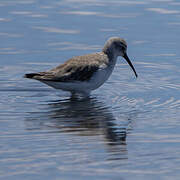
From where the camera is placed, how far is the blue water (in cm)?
848

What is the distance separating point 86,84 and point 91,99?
1.09 feet

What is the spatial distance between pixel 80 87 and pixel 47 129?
9.04ft

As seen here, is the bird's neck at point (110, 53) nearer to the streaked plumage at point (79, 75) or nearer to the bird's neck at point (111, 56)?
the bird's neck at point (111, 56)

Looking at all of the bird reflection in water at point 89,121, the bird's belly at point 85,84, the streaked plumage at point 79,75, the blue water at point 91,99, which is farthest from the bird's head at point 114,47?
the bird reflection in water at point 89,121

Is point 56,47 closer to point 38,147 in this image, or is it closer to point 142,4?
Answer: point 142,4

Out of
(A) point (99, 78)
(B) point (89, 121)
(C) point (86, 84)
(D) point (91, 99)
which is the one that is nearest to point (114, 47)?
(A) point (99, 78)

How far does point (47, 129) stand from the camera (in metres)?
10.1

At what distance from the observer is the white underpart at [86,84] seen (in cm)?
1266

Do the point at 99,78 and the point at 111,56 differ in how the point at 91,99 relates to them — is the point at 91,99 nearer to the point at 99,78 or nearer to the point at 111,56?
the point at 99,78

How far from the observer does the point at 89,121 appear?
10.8 metres

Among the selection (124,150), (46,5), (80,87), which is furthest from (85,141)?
(46,5)

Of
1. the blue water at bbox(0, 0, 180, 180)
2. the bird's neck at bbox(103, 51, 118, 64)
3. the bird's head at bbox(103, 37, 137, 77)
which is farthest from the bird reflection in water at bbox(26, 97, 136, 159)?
the bird's head at bbox(103, 37, 137, 77)

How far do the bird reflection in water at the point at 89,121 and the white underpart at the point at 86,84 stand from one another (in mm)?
218

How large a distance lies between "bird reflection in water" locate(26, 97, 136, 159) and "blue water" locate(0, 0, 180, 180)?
16 millimetres
